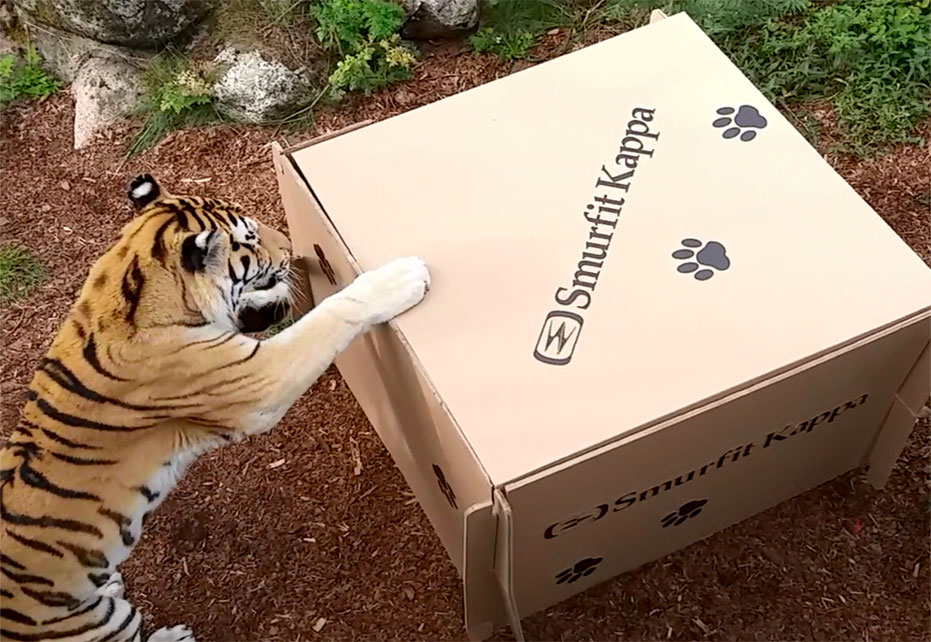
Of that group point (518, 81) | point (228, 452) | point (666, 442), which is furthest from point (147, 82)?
point (666, 442)

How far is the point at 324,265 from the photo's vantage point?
5.97ft

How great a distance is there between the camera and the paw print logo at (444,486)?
1632mm

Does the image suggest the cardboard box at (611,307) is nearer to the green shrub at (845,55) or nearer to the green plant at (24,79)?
the green shrub at (845,55)

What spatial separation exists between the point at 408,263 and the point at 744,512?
79cm

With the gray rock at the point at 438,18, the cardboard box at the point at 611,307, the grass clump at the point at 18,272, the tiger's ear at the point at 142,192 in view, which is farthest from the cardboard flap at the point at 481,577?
the gray rock at the point at 438,18

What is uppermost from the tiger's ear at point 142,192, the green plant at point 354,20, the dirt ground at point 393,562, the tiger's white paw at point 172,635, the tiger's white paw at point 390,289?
the tiger's ear at point 142,192

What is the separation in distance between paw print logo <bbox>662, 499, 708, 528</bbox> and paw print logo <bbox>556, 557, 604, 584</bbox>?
0.13 m

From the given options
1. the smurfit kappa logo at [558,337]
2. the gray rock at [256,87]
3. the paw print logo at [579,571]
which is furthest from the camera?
the gray rock at [256,87]

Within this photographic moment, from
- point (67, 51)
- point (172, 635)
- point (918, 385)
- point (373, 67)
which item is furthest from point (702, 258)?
point (67, 51)

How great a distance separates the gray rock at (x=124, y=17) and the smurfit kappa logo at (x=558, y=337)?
1.58 meters

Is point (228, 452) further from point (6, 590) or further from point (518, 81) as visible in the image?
point (518, 81)

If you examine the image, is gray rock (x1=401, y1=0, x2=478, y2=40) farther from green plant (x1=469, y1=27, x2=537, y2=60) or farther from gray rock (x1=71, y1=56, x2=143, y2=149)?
gray rock (x1=71, y1=56, x2=143, y2=149)

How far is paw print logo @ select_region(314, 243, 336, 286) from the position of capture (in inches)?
70.2

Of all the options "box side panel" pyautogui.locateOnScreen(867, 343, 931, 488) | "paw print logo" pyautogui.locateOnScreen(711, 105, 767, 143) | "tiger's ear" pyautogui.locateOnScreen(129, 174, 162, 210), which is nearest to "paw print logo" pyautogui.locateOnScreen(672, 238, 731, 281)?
"paw print logo" pyautogui.locateOnScreen(711, 105, 767, 143)
